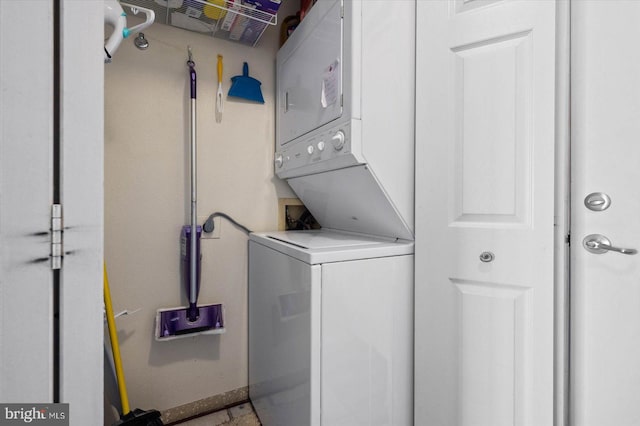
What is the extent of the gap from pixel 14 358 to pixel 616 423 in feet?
6.04

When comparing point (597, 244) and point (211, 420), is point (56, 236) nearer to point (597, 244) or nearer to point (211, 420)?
point (597, 244)

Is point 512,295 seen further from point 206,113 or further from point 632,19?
point 206,113

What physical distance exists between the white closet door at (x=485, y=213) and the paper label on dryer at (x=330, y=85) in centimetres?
40

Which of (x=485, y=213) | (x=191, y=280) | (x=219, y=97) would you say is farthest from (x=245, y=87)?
(x=485, y=213)

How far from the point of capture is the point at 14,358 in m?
0.60

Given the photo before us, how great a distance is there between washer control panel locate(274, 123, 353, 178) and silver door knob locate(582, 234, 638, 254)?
0.97 m

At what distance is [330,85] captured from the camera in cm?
145

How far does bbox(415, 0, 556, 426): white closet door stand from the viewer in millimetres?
1147

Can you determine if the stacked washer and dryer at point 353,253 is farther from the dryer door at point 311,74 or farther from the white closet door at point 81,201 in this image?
the white closet door at point 81,201

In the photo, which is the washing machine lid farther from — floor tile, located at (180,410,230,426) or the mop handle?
floor tile, located at (180,410,230,426)

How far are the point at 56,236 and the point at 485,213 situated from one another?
4.58 feet

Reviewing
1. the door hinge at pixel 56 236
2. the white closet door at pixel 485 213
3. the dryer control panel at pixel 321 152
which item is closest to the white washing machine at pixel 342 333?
the white closet door at pixel 485 213

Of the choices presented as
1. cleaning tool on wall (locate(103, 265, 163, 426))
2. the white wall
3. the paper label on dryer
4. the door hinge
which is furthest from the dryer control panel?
cleaning tool on wall (locate(103, 265, 163, 426))

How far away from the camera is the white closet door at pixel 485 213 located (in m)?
1.15
